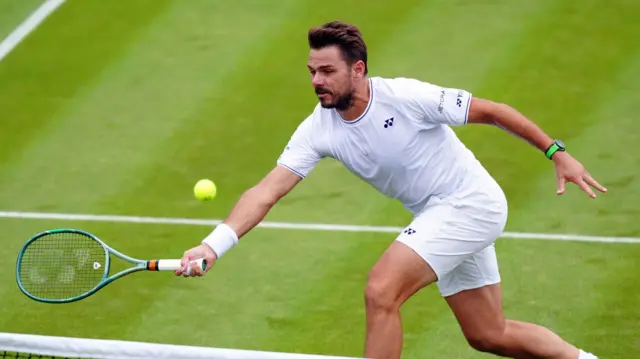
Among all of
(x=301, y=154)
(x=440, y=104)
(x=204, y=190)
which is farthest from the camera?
(x=204, y=190)

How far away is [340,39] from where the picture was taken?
7.07 m

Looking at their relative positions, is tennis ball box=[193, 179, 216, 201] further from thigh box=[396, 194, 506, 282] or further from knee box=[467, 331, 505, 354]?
knee box=[467, 331, 505, 354]

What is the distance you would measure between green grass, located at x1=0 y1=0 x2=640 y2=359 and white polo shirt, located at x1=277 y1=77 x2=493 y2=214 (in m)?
1.63

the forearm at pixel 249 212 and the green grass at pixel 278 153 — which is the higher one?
the forearm at pixel 249 212

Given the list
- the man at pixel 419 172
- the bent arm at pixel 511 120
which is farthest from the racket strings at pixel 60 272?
the bent arm at pixel 511 120

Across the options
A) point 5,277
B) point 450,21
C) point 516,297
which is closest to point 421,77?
point 450,21

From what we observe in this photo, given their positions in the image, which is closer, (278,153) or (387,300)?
(387,300)

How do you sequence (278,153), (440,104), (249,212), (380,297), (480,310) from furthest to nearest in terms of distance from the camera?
(278,153)
(480,310)
(440,104)
(249,212)
(380,297)

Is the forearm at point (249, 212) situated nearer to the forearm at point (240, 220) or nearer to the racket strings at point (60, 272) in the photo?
the forearm at point (240, 220)

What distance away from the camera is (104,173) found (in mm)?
11266

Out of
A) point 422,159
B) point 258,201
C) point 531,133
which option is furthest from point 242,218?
point 531,133

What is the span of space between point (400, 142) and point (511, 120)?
25.6 inches

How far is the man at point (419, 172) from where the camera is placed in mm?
7035

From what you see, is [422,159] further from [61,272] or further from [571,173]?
[61,272]
